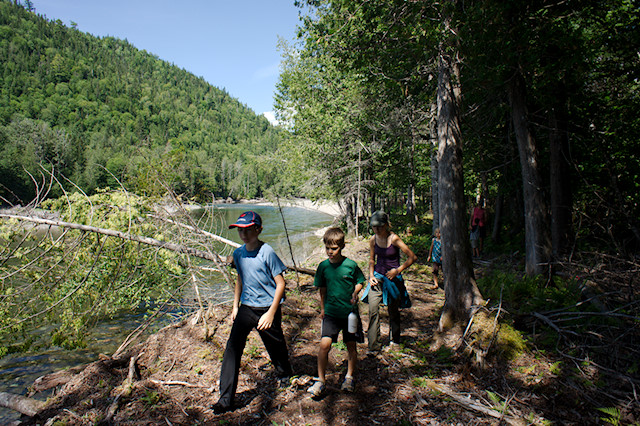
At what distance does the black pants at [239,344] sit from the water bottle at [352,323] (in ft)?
2.39

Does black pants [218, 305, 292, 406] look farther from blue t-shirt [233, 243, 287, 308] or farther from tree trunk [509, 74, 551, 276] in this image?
tree trunk [509, 74, 551, 276]

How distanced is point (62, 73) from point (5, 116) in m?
69.7

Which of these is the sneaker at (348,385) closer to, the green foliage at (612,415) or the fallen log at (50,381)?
the green foliage at (612,415)

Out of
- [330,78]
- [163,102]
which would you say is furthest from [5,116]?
[330,78]

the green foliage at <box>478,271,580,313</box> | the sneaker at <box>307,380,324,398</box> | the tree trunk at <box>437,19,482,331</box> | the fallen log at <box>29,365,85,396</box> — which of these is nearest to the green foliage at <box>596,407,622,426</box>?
the green foliage at <box>478,271,580,313</box>

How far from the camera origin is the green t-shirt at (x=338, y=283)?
3.51 m

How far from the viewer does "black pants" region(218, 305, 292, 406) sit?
10.5 ft

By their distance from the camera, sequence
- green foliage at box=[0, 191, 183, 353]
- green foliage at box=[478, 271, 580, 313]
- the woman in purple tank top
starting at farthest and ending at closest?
green foliage at box=[0, 191, 183, 353] → green foliage at box=[478, 271, 580, 313] → the woman in purple tank top

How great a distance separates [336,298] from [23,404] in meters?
4.03

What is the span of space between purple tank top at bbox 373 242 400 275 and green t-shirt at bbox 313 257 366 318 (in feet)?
3.34

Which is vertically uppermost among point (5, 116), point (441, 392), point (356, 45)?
point (5, 116)

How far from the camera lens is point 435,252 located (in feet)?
29.3

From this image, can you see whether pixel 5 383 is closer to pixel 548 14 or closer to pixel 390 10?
pixel 390 10

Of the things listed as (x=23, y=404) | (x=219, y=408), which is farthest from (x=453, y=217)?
(x=23, y=404)
